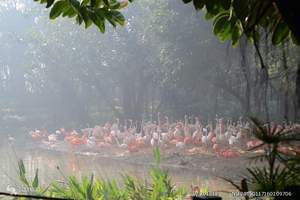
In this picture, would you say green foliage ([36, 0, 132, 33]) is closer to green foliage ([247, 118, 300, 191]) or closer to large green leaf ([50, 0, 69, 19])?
large green leaf ([50, 0, 69, 19])

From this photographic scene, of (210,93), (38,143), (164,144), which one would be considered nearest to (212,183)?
(164,144)

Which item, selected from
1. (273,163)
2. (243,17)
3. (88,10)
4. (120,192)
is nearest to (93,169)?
(120,192)

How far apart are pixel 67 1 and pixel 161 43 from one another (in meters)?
10.8

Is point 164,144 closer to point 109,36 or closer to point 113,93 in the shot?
point 109,36

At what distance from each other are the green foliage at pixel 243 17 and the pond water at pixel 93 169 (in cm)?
400

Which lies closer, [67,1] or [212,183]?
[67,1]

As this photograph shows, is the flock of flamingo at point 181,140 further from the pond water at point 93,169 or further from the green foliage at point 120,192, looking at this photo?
the green foliage at point 120,192

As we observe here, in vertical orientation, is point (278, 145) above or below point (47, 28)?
below

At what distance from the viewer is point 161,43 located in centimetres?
1179

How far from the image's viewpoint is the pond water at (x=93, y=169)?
18.8 feet

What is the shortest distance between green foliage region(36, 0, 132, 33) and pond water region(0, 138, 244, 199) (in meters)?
4.03

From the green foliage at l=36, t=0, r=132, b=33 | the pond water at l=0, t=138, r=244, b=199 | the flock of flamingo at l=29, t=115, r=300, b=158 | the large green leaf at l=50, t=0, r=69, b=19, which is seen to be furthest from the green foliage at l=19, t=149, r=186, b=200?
the flock of flamingo at l=29, t=115, r=300, b=158

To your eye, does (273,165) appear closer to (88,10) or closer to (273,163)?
(273,163)

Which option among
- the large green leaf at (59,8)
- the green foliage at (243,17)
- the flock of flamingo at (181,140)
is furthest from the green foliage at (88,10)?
the flock of flamingo at (181,140)
